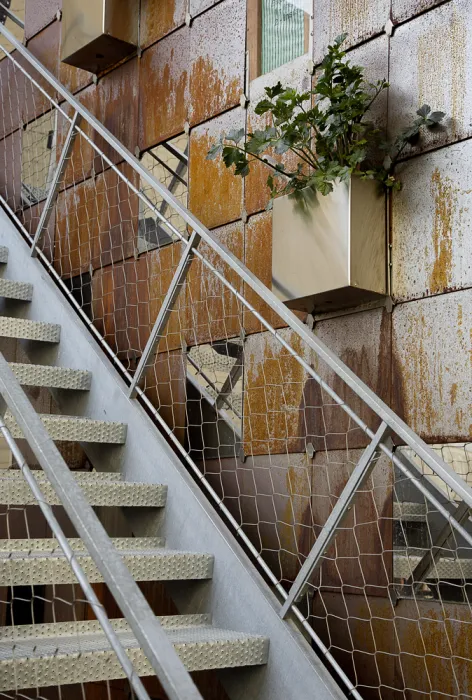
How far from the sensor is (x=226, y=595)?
2482 millimetres

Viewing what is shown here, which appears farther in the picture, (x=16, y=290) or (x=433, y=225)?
(x=16, y=290)

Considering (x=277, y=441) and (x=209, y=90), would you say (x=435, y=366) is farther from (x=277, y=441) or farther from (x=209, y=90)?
(x=209, y=90)

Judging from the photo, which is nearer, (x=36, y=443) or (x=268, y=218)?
(x=36, y=443)

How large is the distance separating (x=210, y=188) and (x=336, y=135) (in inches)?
34.6

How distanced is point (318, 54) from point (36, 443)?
197cm

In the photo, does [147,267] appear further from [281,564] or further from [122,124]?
[281,564]

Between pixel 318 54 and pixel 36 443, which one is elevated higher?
pixel 318 54

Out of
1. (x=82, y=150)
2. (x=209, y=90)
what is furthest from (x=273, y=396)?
(x=82, y=150)

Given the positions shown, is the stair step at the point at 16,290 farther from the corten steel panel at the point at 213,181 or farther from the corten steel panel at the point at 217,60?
the corten steel panel at the point at 217,60

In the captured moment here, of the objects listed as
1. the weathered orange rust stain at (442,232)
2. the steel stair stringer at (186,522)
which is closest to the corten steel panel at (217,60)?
the steel stair stringer at (186,522)

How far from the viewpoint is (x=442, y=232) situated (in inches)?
99.9

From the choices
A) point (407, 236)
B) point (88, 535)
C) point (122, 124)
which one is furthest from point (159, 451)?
point (122, 124)

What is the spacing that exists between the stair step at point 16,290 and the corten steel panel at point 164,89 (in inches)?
32.4

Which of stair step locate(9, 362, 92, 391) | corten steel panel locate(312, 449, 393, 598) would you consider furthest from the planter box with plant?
stair step locate(9, 362, 92, 391)
